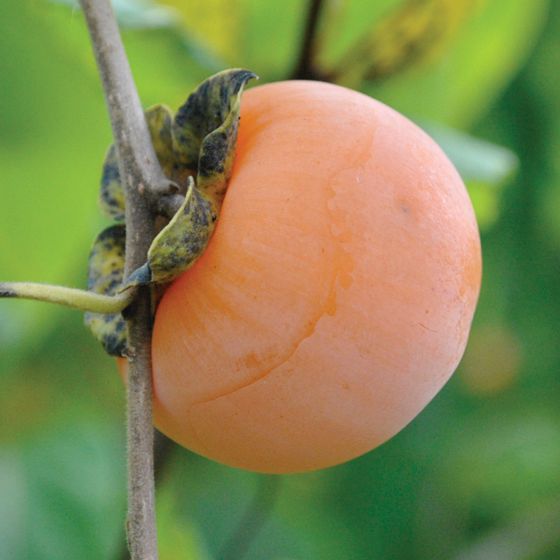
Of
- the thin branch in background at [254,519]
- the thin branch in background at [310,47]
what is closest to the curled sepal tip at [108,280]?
the thin branch in background at [310,47]

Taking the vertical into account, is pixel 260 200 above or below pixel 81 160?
above

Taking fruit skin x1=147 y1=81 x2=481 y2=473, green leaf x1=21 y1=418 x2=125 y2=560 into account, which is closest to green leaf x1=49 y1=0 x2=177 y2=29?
fruit skin x1=147 y1=81 x2=481 y2=473

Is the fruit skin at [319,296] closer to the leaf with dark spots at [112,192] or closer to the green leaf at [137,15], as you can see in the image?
the leaf with dark spots at [112,192]

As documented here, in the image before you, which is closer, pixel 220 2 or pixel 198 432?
pixel 198 432

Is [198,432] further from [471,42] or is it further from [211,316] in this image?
[471,42]

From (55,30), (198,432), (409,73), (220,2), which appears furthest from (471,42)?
(198,432)

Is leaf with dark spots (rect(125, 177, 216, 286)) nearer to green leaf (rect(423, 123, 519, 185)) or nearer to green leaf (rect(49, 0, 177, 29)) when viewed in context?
green leaf (rect(49, 0, 177, 29))
